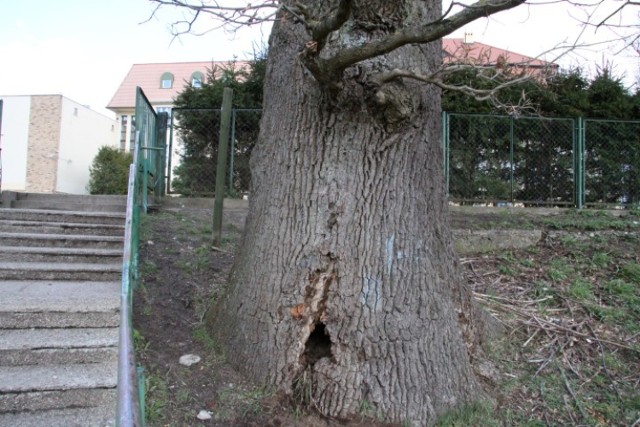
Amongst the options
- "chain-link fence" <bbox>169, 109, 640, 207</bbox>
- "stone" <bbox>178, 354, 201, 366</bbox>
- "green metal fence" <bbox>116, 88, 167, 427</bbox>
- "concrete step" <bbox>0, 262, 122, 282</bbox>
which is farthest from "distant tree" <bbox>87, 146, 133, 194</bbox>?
"stone" <bbox>178, 354, 201, 366</bbox>

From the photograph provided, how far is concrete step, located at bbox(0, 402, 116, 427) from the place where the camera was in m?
2.85

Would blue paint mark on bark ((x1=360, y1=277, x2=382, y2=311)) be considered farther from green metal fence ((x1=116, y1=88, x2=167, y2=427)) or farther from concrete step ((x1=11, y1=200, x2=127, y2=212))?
concrete step ((x1=11, y1=200, x2=127, y2=212))

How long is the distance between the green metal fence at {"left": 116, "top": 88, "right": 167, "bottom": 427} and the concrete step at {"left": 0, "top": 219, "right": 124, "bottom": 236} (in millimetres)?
468

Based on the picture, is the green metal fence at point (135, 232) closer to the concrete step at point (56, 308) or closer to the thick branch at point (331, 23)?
the concrete step at point (56, 308)

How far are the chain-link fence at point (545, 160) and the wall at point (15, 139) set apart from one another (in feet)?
111

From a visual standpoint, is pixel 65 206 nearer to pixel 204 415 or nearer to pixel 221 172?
pixel 221 172

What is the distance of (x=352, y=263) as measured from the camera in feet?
10.4

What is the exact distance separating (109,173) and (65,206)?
72.3 ft

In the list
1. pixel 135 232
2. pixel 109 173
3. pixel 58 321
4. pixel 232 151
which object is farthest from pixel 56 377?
pixel 109 173

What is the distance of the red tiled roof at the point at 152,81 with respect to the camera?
47031mm

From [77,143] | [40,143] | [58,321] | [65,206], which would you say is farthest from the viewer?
[77,143]

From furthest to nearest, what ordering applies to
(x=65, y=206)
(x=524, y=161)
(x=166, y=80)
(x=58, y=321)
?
(x=166, y=80)
(x=524, y=161)
(x=65, y=206)
(x=58, y=321)

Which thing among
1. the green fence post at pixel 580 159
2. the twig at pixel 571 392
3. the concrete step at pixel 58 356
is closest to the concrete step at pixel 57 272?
the concrete step at pixel 58 356

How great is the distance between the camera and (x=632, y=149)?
357 inches
